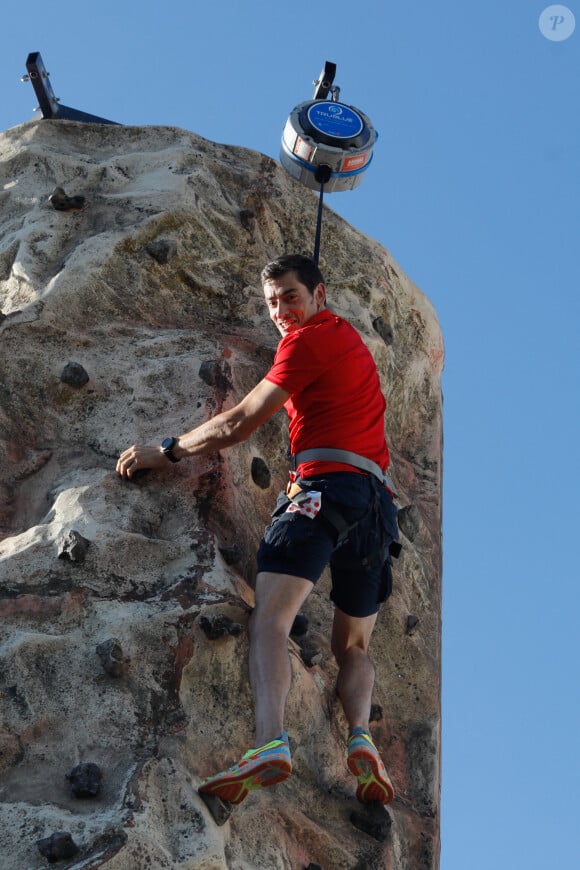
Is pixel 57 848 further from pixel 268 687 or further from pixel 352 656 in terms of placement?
pixel 352 656

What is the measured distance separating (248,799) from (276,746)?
1.46ft

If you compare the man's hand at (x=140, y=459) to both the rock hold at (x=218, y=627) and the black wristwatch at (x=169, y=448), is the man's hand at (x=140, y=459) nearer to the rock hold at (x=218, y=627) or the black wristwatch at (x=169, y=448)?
the black wristwatch at (x=169, y=448)

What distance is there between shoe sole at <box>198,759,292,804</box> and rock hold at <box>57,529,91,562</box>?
0.98 m

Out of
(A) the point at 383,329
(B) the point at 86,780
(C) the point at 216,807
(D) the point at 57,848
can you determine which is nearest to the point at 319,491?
(C) the point at 216,807

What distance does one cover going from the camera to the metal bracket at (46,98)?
23.4 ft

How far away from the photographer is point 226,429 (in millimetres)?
4977

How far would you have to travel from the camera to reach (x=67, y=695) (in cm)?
455

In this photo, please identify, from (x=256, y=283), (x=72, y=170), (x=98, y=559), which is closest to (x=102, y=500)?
(x=98, y=559)

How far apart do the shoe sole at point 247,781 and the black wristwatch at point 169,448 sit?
4.31 feet

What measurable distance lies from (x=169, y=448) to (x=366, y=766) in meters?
1.35

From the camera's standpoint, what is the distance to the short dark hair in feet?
17.2

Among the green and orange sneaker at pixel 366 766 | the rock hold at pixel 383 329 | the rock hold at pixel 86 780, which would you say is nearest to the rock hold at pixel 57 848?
the rock hold at pixel 86 780

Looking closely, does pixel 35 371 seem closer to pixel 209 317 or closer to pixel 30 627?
pixel 209 317

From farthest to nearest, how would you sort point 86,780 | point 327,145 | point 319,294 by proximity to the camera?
1. point 327,145
2. point 319,294
3. point 86,780
